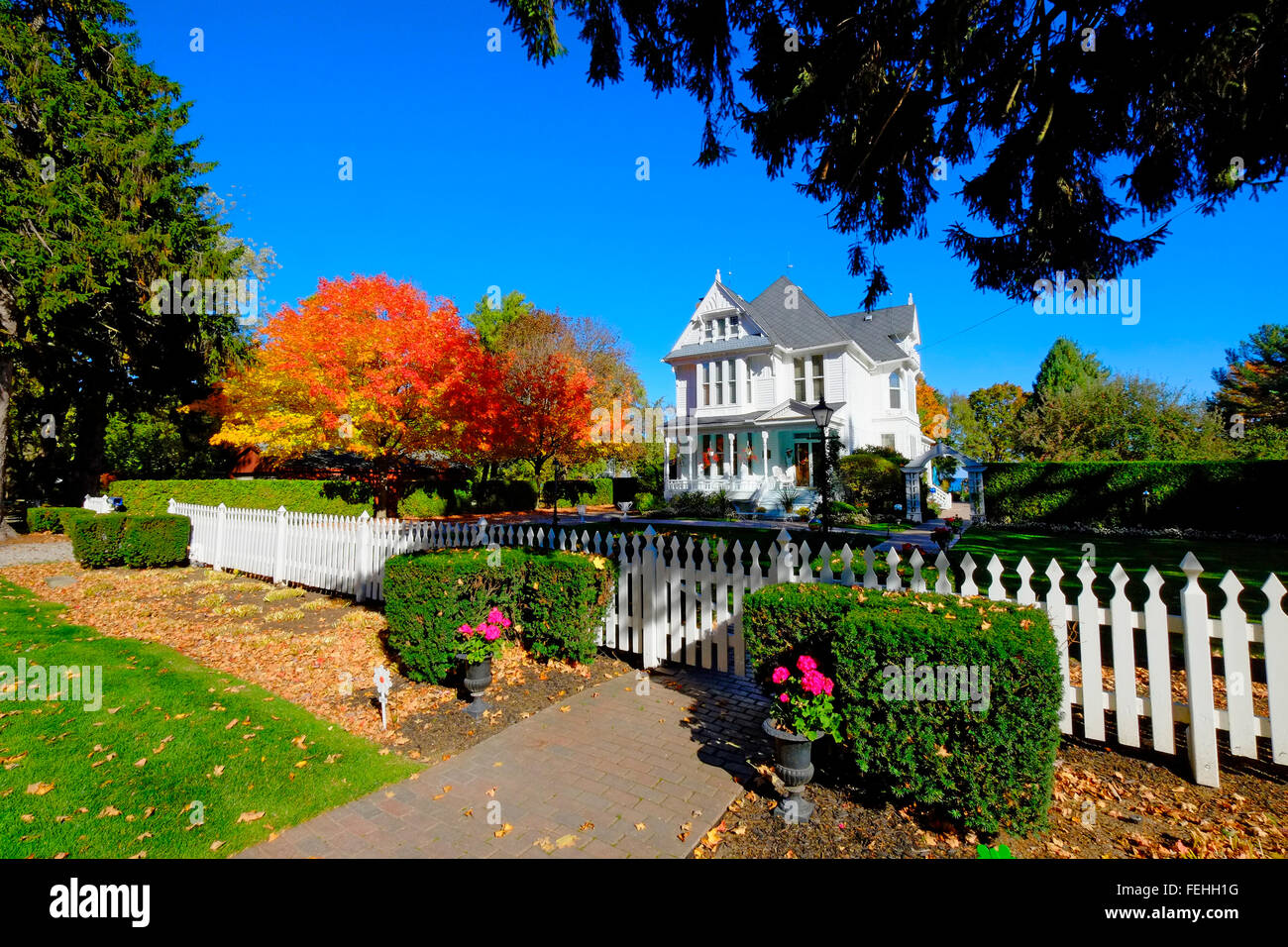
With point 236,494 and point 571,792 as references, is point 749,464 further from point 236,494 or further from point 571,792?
point 571,792

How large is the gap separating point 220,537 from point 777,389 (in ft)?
73.7

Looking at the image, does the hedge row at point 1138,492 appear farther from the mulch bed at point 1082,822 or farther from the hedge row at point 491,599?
the hedge row at point 491,599

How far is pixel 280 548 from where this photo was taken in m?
10.2

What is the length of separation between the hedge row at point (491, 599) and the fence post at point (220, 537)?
8.78 m

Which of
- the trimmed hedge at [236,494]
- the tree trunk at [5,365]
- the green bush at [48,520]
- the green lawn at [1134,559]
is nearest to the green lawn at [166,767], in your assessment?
the green lawn at [1134,559]

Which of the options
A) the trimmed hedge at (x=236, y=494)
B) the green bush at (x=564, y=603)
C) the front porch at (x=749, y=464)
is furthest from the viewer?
the front porch at (x=749, y=464)

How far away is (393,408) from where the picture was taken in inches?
639

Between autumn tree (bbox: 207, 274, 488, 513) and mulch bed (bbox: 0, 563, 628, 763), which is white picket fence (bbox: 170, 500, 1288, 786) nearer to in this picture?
mulch bed (bbox: 0, 563, 628, 763)

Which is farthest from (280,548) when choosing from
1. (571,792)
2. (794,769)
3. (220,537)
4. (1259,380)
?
(1259,380)

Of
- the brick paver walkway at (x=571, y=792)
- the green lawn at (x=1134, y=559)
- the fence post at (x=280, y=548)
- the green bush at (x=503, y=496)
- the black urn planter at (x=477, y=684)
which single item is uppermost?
the green bush at (x=503, y=496)

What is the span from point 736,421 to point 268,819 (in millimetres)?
23744

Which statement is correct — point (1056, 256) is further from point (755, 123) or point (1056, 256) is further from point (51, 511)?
point (51, 511)

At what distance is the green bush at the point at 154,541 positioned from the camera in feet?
38.9

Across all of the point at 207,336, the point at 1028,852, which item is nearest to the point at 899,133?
the point at 1028,852
